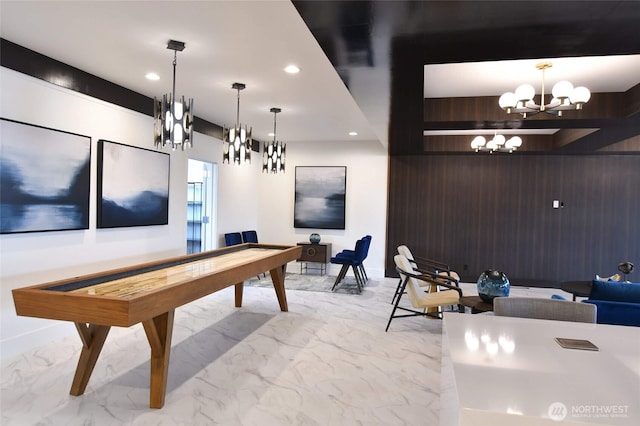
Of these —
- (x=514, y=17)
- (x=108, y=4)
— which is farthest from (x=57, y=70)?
(x=514, y=17)

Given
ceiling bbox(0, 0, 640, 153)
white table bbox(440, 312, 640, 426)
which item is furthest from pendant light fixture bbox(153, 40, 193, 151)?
white table bbox(440, 312, 640, 426)

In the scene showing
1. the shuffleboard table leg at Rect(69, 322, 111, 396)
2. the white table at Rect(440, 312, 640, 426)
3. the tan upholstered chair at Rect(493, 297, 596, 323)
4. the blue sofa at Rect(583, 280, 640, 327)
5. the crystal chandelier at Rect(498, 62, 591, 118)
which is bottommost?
the shuffleboard table leg at Rect(69, 322, 111, 396)

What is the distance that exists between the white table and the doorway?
600 cm

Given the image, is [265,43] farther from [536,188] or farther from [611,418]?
[536,188]

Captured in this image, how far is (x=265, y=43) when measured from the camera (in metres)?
3.33

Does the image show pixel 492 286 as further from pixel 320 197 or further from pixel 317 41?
pixel 320 197

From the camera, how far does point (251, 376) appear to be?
3.28m

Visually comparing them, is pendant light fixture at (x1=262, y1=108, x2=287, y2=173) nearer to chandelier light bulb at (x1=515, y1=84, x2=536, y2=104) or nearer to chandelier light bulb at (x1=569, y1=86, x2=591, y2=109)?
chandelier light bulb at (x1=515, y1=84, x2=536, y2=104)

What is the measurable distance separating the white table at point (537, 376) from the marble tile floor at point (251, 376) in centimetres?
138

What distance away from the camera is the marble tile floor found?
2.67 m

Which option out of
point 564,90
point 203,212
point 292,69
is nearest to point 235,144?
point 292,69

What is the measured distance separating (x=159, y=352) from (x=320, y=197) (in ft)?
19.5

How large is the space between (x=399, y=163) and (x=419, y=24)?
566cm

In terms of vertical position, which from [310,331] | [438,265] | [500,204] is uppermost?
[500,204]
